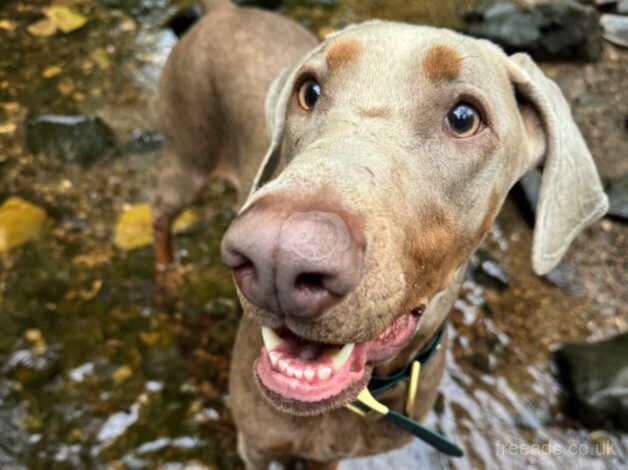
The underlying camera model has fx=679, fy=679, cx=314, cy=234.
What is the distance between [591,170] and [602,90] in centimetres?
373

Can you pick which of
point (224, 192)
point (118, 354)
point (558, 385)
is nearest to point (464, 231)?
point (558, 385)

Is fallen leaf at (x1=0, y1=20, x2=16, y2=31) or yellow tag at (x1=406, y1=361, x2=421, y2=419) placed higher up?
yellow tag at (x1=406, y1=361, x2=421, y2=419)

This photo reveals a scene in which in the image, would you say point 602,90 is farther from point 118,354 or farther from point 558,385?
point 118,354

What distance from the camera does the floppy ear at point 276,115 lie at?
236 centimetres

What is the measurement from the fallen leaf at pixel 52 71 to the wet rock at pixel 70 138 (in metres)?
0.54

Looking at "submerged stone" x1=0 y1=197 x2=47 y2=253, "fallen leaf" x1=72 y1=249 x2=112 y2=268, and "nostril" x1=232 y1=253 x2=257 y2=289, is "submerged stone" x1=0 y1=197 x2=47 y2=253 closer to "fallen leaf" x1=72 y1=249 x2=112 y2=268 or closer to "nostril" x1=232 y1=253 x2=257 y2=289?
"fallen leaf" x1=72 y1=249 x2=112 y2=268

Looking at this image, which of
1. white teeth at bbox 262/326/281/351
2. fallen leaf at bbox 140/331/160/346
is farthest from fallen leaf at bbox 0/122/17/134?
white teeth at bbox 262/326/281/351

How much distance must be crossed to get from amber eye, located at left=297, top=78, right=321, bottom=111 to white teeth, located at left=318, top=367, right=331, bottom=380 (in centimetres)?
87

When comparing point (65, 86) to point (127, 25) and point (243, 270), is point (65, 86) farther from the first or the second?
point (243, 270)

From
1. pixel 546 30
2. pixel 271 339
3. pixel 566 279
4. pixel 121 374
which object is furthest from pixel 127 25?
pixel 271 339

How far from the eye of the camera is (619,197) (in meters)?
4.63

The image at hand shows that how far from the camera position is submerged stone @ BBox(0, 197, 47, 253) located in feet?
13.6

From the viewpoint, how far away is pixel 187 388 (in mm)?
3658

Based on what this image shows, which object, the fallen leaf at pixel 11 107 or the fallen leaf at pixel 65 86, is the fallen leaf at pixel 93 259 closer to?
the fallen leaf at pixel 11 107
